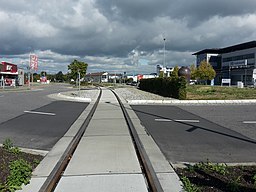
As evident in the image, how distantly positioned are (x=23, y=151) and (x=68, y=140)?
58.2 inches

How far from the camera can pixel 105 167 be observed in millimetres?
5277

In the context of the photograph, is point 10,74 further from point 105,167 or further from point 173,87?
point 105,167

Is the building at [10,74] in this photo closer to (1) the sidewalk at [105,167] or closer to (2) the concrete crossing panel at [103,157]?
(2) the concrete crossing panel at [103,157]


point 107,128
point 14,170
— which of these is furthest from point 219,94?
point 14,170

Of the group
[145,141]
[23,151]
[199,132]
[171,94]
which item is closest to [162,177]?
[145,141]

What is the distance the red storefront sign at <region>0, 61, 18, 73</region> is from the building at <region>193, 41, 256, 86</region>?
201ft

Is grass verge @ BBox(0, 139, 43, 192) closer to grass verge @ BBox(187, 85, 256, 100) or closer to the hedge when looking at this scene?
the hedge

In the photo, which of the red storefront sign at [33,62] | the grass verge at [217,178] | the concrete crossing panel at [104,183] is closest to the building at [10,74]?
the red storefront sign at [33,62]

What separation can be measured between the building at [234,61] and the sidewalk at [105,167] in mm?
78464

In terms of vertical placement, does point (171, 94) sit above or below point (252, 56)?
below

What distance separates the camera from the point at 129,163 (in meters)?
5.59

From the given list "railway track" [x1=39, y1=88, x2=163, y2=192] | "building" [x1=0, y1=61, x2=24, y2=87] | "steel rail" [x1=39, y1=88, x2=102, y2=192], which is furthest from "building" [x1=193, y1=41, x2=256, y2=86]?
"steel rail" [x1=39, y1=88, x2=102, y2=192]

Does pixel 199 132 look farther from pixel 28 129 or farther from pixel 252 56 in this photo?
pixel 252 56

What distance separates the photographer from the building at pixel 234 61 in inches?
3492
